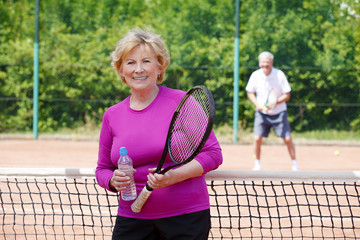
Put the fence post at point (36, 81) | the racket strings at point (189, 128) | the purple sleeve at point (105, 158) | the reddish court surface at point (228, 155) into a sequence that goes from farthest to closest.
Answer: the fence post at point (36, 81)
the reddish court surface at point (228, 155)
the purple sleeve at point (105, 158)
the racket strings at point (189, 128)

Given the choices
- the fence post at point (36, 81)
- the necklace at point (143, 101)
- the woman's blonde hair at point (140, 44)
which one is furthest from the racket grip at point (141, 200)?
the fence post at point (36, 81)

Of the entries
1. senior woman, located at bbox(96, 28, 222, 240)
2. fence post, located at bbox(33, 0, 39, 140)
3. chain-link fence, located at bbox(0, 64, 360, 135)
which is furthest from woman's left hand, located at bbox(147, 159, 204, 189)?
fence post, located at bbox(33, 0, 39, 140)

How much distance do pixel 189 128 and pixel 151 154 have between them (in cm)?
18

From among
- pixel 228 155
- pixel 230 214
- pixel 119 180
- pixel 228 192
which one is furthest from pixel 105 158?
pixel 228 155

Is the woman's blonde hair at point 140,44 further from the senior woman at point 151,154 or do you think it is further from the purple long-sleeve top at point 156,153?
the purple long-sleeve top at point 156,153

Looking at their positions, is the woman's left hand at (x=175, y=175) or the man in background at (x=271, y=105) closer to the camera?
the woman's left hand at (x=175, y=175)

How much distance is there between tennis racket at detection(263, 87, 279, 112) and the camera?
22.1 ft

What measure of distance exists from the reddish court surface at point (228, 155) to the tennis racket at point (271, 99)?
1.06 metres

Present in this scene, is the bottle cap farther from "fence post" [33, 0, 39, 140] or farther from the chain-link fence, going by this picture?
"fence post" [33, 0, 39, 140]

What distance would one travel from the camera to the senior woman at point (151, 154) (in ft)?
→ 6.77

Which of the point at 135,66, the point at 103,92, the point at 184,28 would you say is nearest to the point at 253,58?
the point at 184,28

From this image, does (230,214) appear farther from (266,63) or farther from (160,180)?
(266,63)

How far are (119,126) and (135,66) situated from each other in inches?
9.4

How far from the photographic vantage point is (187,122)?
6.97ft
